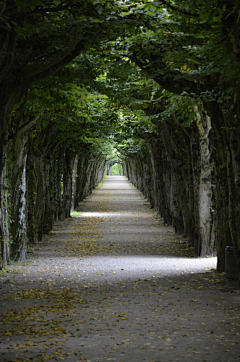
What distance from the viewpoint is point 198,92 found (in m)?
10.9

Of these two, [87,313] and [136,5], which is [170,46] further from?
[87,313]

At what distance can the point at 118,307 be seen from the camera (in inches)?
365

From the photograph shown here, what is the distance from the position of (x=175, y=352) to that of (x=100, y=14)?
18.5 feet

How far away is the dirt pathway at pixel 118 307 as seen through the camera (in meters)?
6.48

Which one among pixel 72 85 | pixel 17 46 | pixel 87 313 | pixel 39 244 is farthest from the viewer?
pixel 39 244

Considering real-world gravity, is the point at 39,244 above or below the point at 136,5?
below

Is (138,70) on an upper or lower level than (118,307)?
upper

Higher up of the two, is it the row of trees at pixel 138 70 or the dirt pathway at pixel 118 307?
the row of trees at pixel 138 70

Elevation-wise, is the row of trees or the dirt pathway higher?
the row of trees

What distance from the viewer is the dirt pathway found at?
6.48 m

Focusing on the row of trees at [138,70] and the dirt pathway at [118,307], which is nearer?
the dirt pathway at [118,307]

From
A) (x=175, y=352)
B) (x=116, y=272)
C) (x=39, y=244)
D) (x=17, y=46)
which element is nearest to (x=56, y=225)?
(x=39, y=244)

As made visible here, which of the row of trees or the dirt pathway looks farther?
the row of trees

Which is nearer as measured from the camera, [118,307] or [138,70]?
[118,307]
